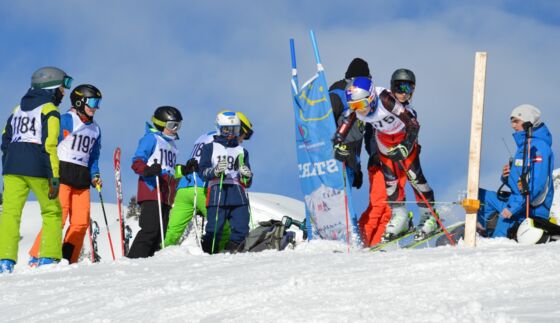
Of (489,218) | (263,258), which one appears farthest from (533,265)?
(489,218)

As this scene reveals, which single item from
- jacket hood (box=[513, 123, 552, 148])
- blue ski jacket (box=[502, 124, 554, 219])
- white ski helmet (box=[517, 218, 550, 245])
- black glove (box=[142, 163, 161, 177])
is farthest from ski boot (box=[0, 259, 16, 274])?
jacket hood (box=[513, 123, 552, 148])

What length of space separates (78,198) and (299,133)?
2702mm

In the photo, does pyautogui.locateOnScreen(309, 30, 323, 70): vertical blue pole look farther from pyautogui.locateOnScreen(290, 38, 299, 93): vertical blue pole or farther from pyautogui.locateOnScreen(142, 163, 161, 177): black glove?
pyautogui.locateOnScreen(142, 163, 161, 177): black glove

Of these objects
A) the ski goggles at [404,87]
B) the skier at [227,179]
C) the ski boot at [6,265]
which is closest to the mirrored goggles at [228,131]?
the skier at [227,179]

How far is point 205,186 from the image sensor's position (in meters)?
10.9

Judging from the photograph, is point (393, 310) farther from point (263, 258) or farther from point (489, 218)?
point (489, 218)

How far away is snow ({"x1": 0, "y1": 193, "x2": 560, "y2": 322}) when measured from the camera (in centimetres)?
460

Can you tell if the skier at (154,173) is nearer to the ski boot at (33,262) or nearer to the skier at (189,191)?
the skier at (189,191)

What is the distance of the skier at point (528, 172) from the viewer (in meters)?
9.05

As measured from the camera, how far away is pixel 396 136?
8828 mm

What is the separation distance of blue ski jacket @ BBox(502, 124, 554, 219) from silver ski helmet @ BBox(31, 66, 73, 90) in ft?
16.5

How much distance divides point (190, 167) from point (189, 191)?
366 millimetres

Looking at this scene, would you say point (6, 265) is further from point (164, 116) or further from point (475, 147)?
point (475, 147)

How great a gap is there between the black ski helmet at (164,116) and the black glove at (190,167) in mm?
564
